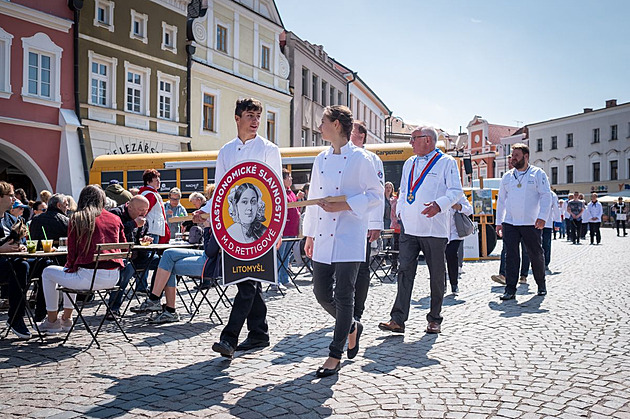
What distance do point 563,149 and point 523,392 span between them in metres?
68.4

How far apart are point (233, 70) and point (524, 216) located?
76.0ft

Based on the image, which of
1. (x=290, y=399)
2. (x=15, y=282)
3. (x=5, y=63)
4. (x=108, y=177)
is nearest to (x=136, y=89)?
(x=108, y=177)

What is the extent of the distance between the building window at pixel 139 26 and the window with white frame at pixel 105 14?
1.05 meters

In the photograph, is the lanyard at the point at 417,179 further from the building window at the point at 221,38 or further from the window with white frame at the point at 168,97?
the building window at the point at 221,38

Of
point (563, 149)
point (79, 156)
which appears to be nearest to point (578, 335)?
point (79, 156)

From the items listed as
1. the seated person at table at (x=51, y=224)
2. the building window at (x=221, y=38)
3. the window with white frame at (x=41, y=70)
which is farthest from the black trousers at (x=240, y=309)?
the building window at (x=221, y=38)

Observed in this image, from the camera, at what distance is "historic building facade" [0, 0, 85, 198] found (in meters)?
19.2

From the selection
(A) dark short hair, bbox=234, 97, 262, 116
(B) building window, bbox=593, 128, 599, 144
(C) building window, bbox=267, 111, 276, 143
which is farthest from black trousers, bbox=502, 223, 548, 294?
(B) building window, bbox=593, 128, 599, 144

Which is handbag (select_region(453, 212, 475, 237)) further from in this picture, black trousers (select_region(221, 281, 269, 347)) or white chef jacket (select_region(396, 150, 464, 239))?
black trousers (select_region(221, 281, 269, 347))

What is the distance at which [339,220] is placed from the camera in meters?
4.71

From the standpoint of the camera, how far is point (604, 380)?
14.4ft

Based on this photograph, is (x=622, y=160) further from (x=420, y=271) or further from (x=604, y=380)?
(x=604, y=380)

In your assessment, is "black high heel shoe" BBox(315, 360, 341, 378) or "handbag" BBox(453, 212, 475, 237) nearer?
"black high heel shoe" BBox(315, 360, 341, 378)

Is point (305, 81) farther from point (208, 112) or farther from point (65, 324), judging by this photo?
point (65, 324)
